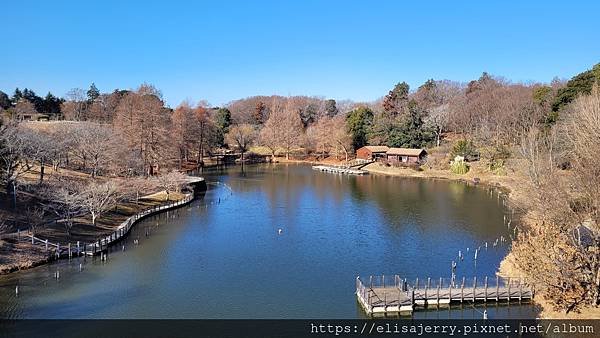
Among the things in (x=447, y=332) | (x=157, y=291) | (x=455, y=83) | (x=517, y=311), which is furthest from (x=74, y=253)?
(x=455, y=83)

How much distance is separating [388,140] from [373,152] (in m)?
3.78

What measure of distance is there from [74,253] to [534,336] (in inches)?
954

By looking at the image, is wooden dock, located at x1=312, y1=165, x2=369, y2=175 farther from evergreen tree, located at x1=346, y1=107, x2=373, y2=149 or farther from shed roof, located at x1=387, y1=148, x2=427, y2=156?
evergreen tree, located at x1=346, y1=107, x2=373, y2=149

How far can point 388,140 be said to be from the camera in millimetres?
83500

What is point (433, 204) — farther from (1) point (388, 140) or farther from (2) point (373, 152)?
(1) point (388, 140)

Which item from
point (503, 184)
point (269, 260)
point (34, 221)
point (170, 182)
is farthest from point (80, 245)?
point (503, 184)

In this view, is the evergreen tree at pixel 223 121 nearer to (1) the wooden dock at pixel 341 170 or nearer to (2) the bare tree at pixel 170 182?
(1) the wooden dock at pixel 341 170

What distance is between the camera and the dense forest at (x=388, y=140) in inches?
771

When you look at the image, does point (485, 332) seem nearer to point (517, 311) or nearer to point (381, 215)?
point (517, 311)

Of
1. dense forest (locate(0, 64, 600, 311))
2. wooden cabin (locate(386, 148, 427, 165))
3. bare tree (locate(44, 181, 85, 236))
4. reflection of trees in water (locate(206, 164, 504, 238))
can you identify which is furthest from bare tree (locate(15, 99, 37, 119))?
wooden cabin (locate(386, 148, 427, 165))

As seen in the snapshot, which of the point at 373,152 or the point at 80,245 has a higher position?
the point at 373,152

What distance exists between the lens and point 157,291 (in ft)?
76.6

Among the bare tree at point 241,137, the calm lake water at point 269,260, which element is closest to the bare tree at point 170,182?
the calm lake water at point 269,260

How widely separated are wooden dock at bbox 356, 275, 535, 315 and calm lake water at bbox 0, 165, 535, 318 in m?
0.52
